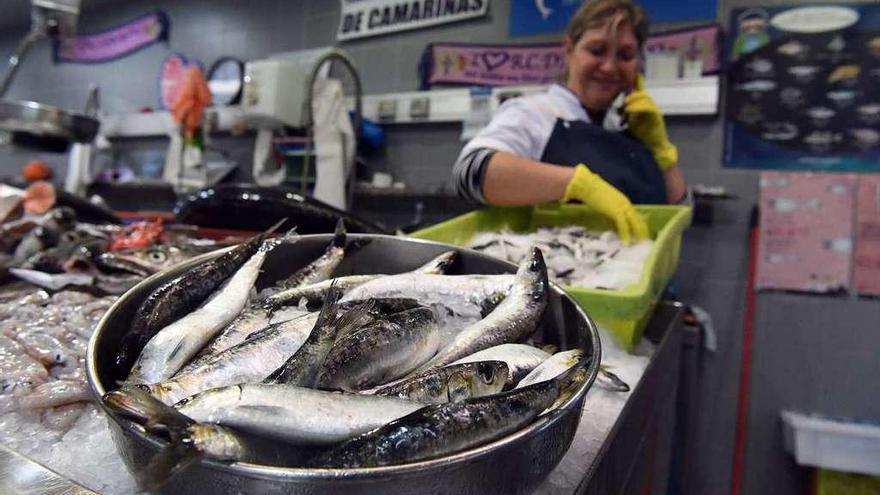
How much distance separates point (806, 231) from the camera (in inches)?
112

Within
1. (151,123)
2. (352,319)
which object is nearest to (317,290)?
(352,319)

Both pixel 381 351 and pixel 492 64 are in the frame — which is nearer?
pixel 381 351

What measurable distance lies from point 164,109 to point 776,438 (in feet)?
21.7

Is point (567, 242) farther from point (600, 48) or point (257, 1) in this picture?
point (257, 1)

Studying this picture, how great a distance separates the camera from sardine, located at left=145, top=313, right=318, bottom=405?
522 millimetres

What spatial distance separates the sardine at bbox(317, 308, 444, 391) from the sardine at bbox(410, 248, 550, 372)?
0.10 ft

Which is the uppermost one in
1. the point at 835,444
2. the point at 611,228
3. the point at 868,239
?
the point at 868,239

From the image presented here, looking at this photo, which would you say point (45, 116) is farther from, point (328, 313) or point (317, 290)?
point (328, 313)

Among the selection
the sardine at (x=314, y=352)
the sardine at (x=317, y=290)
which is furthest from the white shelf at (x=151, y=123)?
the sardine at (x=314, y=352)

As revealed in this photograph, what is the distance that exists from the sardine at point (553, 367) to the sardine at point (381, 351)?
0.44 ft

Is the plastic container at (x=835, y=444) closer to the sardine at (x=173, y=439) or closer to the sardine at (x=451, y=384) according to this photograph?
the sardine at (x=451, y=384)

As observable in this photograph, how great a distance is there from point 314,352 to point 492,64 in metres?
3.65

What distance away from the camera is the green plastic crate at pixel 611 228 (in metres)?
0.96

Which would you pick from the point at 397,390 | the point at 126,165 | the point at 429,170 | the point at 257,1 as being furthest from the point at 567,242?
the point at 126,165
